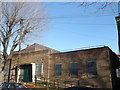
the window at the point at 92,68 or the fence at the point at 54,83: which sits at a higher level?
the window at the point at 92,68

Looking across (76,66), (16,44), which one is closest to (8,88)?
(16,44)

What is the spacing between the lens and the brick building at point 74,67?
48.8 feet

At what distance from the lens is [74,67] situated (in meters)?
16.8

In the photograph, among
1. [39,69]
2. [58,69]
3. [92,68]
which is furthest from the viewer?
[39,69]

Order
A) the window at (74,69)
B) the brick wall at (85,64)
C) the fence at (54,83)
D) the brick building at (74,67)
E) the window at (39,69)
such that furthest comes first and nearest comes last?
the window at (39,69)
the window at (74,69)
the fence at (54,83)
the brick building at (74,67)
the brick wall at (85,64)

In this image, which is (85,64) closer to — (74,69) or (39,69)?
(74,69)

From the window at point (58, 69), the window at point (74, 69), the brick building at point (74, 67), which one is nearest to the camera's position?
the brick building at point (74, 67)

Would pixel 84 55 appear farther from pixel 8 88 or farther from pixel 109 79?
pixel 8 88

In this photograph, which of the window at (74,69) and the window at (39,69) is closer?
the window at (74,69)

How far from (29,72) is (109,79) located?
37.8ft

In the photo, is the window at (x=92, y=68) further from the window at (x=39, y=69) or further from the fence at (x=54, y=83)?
the window at (x=39, y=69)

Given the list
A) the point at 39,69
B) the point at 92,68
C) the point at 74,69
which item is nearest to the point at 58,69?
the point at 74,69

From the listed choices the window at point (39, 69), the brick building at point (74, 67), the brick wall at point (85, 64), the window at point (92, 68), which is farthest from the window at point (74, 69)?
the window at point (39, 69)

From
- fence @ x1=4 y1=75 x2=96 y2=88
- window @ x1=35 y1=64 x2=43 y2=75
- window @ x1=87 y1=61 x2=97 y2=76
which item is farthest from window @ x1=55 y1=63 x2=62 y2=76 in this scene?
window @ x1=87 y1=61 x2=97 y2=76
